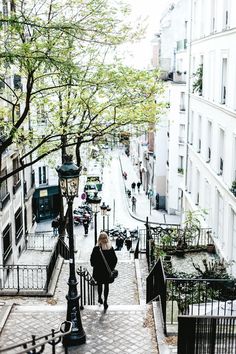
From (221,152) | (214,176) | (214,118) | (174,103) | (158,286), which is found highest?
(174,103)

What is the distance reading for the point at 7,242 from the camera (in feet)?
81.6

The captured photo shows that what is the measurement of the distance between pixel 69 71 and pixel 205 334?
250 inches

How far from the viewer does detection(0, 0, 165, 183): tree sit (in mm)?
10820

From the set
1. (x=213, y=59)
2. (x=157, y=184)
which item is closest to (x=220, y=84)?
(x=213, y=59)

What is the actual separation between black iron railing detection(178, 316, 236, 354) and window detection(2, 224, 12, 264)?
1719cm

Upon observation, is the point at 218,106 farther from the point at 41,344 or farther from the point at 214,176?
the point at 41,344

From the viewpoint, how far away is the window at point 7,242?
2400cm

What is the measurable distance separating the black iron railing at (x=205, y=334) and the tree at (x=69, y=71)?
239 inches

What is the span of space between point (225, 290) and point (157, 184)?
4020 cm

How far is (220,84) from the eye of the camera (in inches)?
794

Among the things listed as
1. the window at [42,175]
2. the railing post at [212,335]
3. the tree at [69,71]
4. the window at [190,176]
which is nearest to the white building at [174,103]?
the window at [190,176]

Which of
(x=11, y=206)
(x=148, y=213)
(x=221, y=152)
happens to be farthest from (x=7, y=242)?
(x=148, y=213)

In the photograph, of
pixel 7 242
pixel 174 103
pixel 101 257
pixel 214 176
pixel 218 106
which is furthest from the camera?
pixel 174 103

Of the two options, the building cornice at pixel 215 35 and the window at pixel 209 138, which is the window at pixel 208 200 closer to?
the window at pixel 209 138
